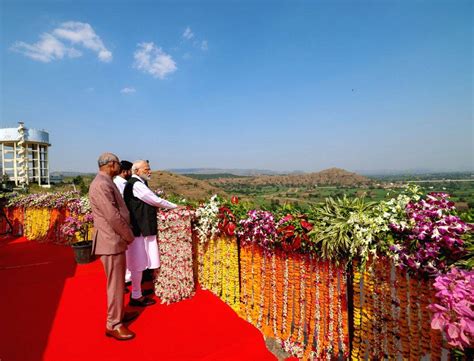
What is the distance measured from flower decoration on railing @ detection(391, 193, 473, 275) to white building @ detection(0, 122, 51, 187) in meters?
52.4

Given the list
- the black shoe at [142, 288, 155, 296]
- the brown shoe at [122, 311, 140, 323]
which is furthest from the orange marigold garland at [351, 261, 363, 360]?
the black shoe at [142, 288, 155, 296]

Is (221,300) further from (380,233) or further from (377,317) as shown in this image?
(380,233)

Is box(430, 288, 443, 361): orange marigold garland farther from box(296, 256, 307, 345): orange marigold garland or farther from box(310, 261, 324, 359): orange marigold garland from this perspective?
box(296, 256, 307, 345): orange marigold garland

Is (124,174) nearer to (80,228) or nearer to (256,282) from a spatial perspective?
(256,282)


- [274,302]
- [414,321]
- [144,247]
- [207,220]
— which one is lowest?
[274,302]

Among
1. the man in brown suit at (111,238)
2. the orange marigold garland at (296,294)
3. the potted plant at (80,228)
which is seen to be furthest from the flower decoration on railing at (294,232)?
the potted plant at (80,228)

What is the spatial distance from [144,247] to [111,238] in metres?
0.96

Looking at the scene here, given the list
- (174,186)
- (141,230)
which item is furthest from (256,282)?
(174,186)

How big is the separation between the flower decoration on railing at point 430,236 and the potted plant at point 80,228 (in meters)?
6.25

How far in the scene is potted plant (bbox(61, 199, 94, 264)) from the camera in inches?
240

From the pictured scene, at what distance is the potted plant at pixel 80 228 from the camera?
6.10m

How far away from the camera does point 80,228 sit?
704 cm

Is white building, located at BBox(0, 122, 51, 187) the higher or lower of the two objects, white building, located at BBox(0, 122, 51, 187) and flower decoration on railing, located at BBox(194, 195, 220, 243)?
the higher

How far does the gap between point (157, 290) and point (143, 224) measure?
3.38 ft
